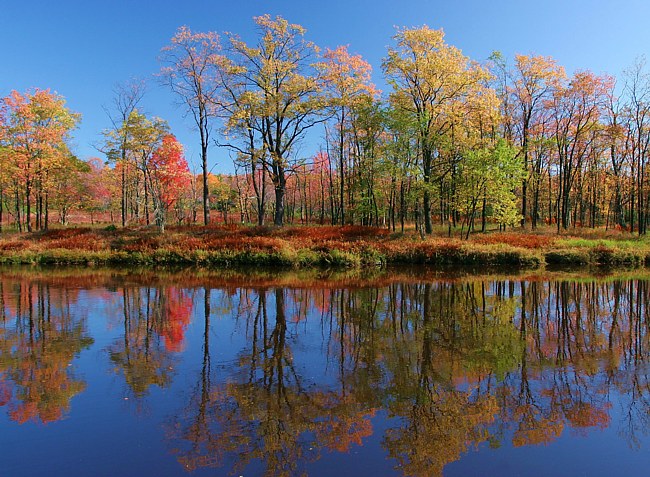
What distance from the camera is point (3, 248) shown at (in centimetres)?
2659

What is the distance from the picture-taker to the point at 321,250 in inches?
976

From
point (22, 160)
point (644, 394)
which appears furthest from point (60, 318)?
point (22, 160)

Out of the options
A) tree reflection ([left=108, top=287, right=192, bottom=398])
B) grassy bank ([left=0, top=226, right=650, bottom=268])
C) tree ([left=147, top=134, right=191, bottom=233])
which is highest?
tree ([left=147, top=134, right=191, bottom=233])

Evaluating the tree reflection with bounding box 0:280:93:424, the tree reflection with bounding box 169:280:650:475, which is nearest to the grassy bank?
the tree reflection with bounding box 0:280:93:424

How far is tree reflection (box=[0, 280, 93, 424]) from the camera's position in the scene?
5.69 metres

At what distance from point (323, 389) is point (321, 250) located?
18.6 metres

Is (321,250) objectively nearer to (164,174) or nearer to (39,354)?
(164,174)

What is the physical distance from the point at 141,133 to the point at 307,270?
633 inches

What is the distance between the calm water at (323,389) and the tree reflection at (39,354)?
38mm

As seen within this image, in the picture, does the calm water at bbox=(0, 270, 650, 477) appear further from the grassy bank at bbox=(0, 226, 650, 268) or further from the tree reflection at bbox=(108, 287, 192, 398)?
the grassy bank at bbox=(0, 226, 650, 268)

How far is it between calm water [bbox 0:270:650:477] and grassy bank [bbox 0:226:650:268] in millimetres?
11476

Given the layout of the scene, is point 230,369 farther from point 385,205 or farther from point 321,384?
point 385,205

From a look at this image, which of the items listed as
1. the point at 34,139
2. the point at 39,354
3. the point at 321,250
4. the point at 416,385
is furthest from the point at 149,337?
the point at 34,139

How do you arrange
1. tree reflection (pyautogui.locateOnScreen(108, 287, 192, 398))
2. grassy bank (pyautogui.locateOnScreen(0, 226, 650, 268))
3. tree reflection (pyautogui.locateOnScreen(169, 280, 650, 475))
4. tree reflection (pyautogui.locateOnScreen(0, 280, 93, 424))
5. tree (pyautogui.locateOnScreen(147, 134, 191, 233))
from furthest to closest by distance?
1. tree (pyautogui.locateOnScreen(147, 134, 191, 233))
2. grassy bank (pyautogui.locateOnScreen(0, 226, 650, 268))
3. tree reflection (pyautogui.locateOnScreen(108, 287, 192, 398))
4. tree reflection (pyautogui.locateOnScreen(0, 280, 93, 424))
5. tree reflection (pyautogui.locateOnScreen(169, 280, 650, 475))
